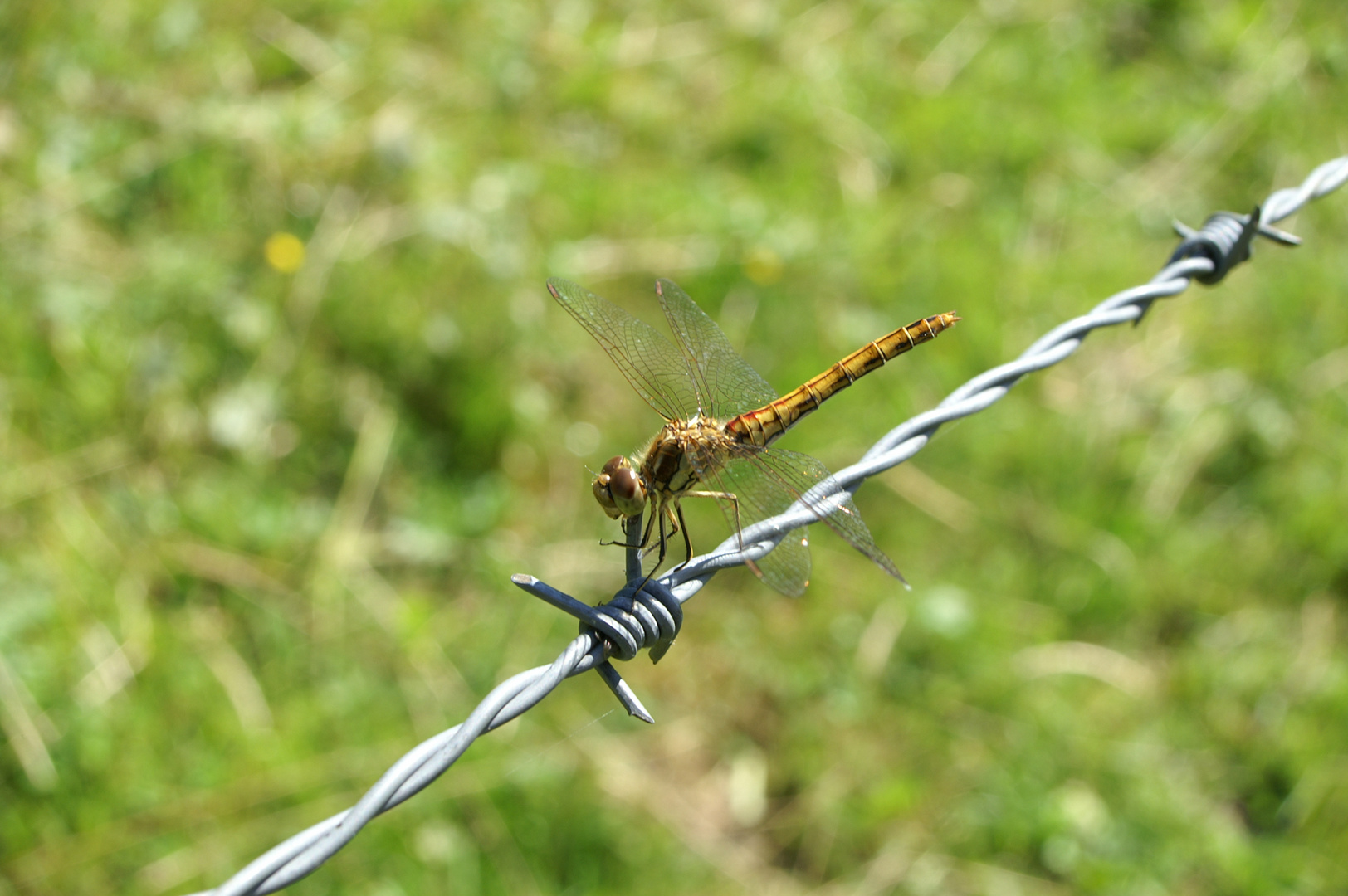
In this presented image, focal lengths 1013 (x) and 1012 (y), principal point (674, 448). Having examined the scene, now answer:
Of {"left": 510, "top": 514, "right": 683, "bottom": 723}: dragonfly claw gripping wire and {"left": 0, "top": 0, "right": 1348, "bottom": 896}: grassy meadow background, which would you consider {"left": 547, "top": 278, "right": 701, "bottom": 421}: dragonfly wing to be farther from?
{"left": 0, "top": 0, "right": 1348, "bottom": 896}: grassy meadow background

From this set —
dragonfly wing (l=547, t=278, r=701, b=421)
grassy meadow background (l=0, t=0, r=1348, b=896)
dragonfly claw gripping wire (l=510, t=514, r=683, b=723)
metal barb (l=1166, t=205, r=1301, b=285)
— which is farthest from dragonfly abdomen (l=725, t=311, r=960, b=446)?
grassy meadow background (l=0, t=0, r=1348, b=896)

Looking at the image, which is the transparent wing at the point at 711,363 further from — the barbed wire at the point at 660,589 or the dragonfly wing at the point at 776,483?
the barbed wire at the point at 660,589

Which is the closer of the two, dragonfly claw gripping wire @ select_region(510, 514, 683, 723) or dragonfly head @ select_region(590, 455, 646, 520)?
dragonfly claw gripping wire @ select_region(510, 514, 683, 723)

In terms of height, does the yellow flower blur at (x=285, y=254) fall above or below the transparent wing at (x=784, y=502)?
above

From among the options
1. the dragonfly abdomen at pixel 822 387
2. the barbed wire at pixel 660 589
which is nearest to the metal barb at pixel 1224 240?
the barbed wire at pixel 660 589

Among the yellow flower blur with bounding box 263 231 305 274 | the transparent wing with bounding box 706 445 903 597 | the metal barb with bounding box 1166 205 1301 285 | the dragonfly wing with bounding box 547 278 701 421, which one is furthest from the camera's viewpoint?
the yellow flower blur with bounding box 263 231 305 274

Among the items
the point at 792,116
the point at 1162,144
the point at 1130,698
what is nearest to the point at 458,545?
the point at 1130,698

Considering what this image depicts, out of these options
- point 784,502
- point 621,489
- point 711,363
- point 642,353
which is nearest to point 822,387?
point 711,363

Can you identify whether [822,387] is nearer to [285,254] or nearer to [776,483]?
[776,483]
